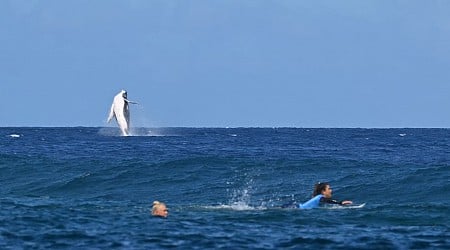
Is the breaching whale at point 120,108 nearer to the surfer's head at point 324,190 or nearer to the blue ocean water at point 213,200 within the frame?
the blue ocean water at point 213,200

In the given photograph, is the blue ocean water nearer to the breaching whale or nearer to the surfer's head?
the surfer's head

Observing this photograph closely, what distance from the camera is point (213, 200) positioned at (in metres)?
29.0

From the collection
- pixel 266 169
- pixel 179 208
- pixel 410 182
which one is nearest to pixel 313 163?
pixel 266 169

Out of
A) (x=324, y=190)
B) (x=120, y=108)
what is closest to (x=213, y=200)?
(x=324, y=190)

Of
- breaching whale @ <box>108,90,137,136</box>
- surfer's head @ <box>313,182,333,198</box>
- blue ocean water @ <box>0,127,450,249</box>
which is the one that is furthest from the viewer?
breaching whale @ <box>108,90,137,136</box>

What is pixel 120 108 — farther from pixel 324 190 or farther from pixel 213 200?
pixel 324 190

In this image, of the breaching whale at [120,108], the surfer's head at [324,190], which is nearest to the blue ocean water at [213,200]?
the surfer's head at [324,190]

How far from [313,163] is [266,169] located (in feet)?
8.73

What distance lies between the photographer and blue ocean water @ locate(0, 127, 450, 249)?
1769 centimetres

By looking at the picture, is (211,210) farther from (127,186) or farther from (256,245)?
(127,186)

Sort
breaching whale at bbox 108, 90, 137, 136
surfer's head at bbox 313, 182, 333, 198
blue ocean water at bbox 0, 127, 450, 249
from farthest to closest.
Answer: breaching whale at bbox 108, 90, 137, 136 < surfer's head at bbox 313, 182, 333, 198 < blue ocean water at bbox 0, 127, 450, 249

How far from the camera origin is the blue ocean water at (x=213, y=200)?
17.7m

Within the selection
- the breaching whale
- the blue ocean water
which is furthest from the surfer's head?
the breaching whale

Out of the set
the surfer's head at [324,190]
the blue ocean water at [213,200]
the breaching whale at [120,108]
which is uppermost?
the breaching whale at [120,108]
